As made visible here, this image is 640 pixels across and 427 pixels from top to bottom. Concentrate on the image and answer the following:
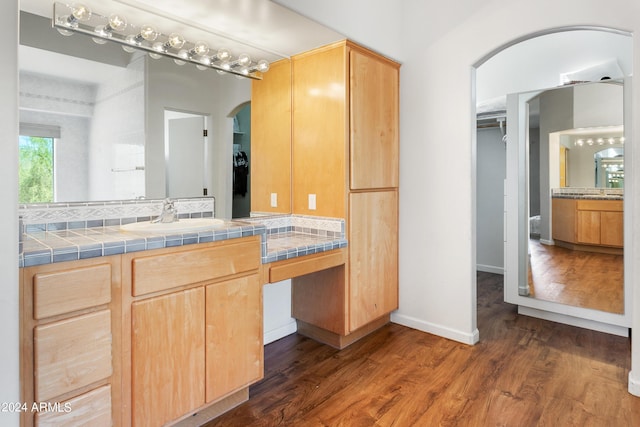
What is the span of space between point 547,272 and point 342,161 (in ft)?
7.38

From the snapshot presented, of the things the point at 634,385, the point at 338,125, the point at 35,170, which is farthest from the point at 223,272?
the point at 634,385

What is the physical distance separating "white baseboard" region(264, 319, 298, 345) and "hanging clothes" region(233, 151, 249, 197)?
108cm

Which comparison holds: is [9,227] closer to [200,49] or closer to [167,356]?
[167,356]

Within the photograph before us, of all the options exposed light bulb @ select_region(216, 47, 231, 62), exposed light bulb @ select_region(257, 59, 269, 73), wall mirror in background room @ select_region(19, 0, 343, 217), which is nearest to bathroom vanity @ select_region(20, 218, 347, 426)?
wall mirror in background room @ select_region(19, 0, 343, 217)

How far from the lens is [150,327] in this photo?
5.32 ft

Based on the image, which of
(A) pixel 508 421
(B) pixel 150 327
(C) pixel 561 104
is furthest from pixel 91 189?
(C) pixel 561 104

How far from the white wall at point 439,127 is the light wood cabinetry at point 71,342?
204 cm

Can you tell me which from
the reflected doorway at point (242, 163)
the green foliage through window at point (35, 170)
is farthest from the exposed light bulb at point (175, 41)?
the green foliage through window at point (35, 170)

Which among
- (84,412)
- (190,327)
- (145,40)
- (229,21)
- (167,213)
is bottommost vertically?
(84,412)

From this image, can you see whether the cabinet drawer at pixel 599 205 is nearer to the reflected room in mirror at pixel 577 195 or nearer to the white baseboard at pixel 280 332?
the reflected room in mirror at pixel 577 195

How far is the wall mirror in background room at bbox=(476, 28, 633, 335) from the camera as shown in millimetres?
3053

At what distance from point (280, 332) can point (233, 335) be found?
1080mm

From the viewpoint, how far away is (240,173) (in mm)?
2783

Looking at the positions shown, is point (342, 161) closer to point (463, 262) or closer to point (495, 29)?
point (463, 262)
